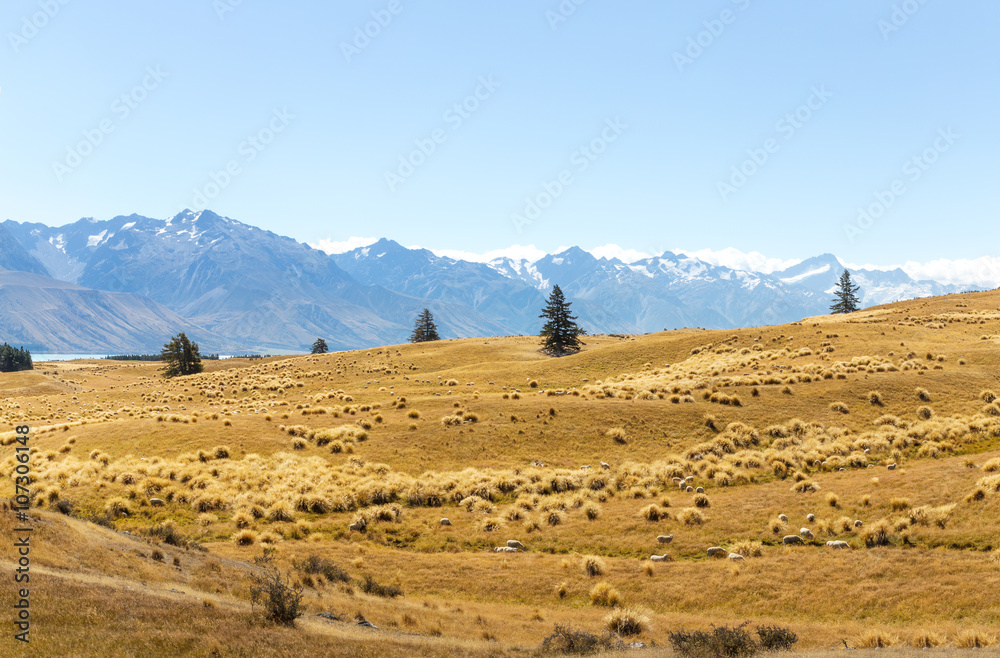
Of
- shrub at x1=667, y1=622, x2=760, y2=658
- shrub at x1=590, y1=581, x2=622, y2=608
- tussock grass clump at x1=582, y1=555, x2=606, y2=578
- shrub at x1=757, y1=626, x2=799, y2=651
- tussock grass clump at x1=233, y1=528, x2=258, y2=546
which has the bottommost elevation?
shrub at x1=590, y1=581, x2=622, y2=608

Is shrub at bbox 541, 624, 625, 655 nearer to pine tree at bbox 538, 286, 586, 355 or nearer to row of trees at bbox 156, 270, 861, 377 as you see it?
row of trees at bbox 156, 270, 861, 377

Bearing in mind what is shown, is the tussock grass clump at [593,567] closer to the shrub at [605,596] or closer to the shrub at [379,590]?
the shrub at [605,596]

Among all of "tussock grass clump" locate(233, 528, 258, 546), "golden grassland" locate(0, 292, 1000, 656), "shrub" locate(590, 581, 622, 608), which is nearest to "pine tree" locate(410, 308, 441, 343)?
"golden grassland" locate(0, 292, 1000, 656)

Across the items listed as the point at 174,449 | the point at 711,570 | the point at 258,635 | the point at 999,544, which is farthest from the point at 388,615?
the point at 174,449

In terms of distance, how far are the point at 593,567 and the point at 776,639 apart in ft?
22.7

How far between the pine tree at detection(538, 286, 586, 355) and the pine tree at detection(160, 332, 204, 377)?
6449 cm

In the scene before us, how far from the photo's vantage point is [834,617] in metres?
13.3

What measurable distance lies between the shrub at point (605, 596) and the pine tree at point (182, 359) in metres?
97.2

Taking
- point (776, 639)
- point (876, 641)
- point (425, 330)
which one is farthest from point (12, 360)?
point (876, 641)

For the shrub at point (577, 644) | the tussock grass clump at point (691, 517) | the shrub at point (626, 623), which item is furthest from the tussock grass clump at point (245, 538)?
the tussock grass clump at point (691, 517)

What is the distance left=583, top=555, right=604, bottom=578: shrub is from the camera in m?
17.1

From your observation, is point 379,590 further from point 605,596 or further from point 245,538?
point 245,538

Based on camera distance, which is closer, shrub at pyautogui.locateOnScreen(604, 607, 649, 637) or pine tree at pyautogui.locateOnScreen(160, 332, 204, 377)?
shrub at pyautogui.locateOnScreen(604, 607, 649, 637)

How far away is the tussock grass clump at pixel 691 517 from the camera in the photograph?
20.3 metres
